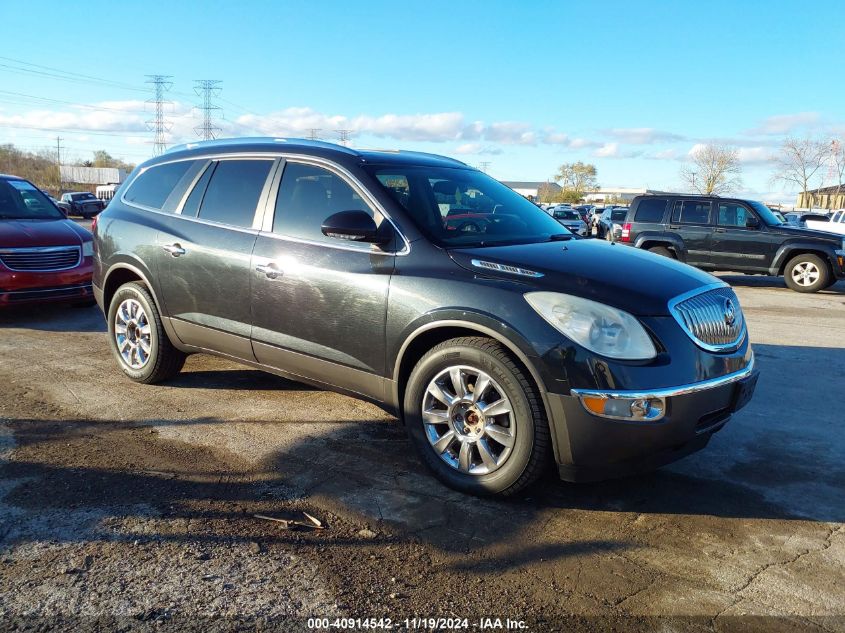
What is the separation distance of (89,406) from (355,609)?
3.17m

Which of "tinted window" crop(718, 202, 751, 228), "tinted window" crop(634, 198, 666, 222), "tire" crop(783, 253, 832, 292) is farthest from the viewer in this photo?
"tinted window" crop(634, 198, 666, 222)

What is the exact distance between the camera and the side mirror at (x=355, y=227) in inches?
150

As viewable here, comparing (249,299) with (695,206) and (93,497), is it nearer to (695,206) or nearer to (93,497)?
(93,497)

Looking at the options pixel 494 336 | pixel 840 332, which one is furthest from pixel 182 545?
pixel 840 332

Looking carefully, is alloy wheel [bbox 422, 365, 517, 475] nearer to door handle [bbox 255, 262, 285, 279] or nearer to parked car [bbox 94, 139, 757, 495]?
parked car [bbox 94, 139, 757, 495]

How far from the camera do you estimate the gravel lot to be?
2619 millimetres

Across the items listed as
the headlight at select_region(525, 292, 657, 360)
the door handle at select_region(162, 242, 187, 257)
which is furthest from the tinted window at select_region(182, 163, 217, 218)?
the headlight at select_region(525, 292, 657, 360)

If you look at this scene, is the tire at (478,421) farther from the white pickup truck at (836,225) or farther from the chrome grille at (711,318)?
the white pickup truck at (836,225)

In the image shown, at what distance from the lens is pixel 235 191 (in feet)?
15.8

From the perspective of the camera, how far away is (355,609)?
2590 millimetres

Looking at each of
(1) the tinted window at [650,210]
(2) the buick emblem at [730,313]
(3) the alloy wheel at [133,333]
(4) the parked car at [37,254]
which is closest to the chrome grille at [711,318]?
(2) the buick emblem at [730,313]

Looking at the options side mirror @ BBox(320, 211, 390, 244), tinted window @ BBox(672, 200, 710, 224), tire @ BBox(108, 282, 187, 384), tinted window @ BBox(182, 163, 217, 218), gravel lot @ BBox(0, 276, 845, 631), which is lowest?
gravel lot @ BBox(0, 276, 845, 631)

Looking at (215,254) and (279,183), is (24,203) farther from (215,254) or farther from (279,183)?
(279,183)

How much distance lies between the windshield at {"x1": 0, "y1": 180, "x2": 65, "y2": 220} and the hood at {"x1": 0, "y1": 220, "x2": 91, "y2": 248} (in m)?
0.28
